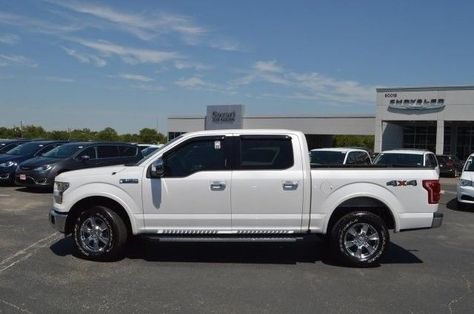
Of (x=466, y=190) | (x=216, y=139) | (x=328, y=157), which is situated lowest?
(x=466, y=190)

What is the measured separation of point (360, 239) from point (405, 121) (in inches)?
1796

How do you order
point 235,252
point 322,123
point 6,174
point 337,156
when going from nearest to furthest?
point 235,252
point 6,174
point 337,156
point 322,123

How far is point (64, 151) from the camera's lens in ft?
59.1

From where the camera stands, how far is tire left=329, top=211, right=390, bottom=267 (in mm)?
7406

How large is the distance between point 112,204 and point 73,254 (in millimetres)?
1004

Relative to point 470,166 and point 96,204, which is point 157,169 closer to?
point 96,204

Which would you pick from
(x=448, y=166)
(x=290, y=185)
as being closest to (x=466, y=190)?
(x=290, y=185)

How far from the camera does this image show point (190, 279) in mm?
6621

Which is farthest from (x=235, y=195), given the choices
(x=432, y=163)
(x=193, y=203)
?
(x=432, y=163)

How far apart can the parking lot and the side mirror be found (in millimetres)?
1216

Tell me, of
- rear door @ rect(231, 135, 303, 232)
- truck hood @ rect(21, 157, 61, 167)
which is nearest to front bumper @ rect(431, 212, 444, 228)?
rear door @ rect(231, 135, 303, 232)

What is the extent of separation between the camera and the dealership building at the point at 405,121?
46.9 metres

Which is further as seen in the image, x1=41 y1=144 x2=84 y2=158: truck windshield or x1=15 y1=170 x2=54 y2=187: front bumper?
x1=41 y1=144 x2=84 y2=158: truck windshield

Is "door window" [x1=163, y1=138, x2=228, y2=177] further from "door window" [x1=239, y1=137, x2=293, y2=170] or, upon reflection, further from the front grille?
the front grille
